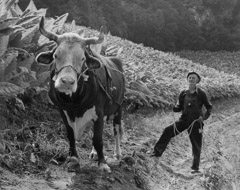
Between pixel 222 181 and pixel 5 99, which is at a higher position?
pixel 5 99

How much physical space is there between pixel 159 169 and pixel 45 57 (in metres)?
2.99

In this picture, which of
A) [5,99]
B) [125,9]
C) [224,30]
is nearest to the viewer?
[5,99]

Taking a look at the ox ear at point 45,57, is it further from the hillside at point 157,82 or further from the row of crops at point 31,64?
the hillside at point 157,82

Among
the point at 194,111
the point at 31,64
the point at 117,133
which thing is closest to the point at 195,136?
the point at 194,111

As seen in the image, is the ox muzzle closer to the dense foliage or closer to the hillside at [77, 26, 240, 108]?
the hillside at [77, 26, 240, 108]

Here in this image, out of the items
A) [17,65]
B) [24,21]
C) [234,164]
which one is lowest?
[234,164]

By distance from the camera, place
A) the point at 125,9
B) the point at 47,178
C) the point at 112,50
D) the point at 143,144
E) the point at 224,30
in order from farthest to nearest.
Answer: the point at 224,30 → the point at 125,9 → the point at 112,50 → the point at 143,144 → the point at 47,178

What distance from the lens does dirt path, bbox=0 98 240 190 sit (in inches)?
187

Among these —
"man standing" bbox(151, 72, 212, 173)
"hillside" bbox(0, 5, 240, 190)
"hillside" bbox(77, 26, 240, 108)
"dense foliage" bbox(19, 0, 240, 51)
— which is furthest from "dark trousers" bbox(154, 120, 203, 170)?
"dense foliage" bbox(19, 0, 240, 51)

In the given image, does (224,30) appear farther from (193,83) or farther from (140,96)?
(193,83)

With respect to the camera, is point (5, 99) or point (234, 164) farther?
point (234, 164)

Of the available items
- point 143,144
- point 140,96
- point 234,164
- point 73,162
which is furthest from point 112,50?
point 73,162

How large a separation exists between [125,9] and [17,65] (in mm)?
33064

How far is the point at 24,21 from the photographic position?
6.76 meters
